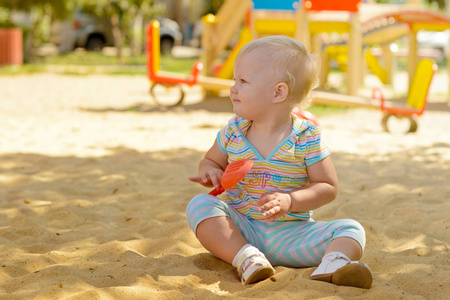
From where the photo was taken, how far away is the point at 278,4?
7.96 m

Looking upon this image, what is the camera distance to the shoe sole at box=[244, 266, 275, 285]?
2189mm

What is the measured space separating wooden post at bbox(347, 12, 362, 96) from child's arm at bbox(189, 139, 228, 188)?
6.16 meters

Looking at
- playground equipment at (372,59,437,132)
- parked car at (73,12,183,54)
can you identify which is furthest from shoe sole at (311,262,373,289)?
parked car at (73,12,183,54)

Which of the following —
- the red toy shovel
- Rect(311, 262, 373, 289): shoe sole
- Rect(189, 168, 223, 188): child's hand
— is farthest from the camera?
Rect(189, 168, 223, 188): child's hand

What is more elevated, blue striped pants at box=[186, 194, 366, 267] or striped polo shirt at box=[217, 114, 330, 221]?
striped polo shirt at box=[217, 114, 330, 221]

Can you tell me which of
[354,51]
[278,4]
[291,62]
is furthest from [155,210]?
[354,51]

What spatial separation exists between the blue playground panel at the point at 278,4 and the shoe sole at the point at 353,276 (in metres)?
6.22

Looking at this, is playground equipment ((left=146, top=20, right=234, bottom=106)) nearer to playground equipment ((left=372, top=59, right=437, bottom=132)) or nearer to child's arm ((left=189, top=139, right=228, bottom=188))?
playground equipment ((left=372, top=59, right=437, bottom=132))

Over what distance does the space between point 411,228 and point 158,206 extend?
1359mm

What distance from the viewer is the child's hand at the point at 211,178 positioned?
2.34 m

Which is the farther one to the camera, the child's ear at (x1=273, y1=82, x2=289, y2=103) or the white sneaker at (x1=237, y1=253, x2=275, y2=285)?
the child's ear at (x1=273, y1=82, x2=289, y2=103)

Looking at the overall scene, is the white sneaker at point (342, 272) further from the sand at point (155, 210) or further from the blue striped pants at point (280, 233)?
the blue striped pants at point (280, 233)

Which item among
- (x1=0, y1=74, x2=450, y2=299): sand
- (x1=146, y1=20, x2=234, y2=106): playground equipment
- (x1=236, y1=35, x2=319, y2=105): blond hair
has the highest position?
(x1=236, y1=35, x2=319, y2=105): blond hair

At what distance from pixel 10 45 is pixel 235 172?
1469 cm
